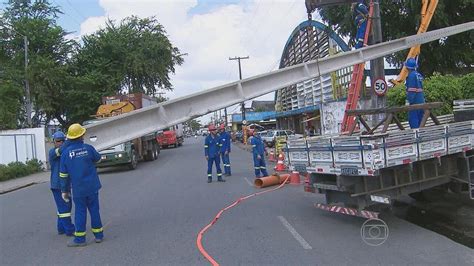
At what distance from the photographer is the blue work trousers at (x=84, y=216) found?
776cm

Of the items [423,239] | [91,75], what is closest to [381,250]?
[423,239]

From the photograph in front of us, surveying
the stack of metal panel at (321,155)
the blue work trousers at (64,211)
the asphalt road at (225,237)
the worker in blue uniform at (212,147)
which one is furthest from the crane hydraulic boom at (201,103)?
the worker in blue uniform at (212,147)

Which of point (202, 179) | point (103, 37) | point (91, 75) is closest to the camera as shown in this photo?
point (202, 179)

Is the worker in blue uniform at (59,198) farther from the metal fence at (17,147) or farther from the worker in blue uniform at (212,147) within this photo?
the metal fence at (17,147)

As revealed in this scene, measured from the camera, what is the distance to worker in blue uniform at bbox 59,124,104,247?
7.77 m

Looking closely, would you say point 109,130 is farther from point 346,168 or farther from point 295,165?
point 346,168

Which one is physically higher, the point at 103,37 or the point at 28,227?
the point at 103,37

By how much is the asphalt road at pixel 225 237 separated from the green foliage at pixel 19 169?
11.2m

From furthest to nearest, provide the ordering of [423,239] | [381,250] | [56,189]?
[56,189] < [423,239] < [381,250]

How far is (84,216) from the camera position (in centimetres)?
780

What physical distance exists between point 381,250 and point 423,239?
0.95m

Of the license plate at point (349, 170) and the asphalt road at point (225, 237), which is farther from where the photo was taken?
the license plate at point (349, 170)

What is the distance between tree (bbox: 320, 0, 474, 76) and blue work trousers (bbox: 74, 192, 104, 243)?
2153 centimetres

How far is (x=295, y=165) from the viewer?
9375mm
